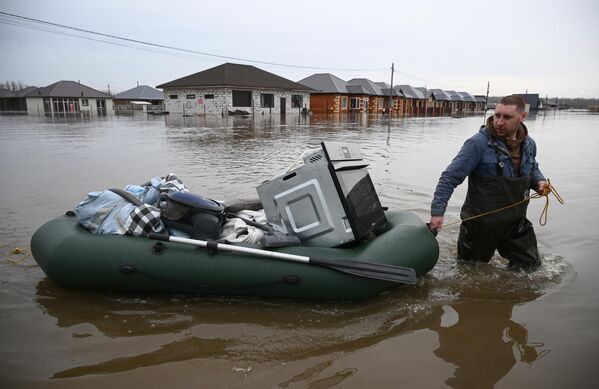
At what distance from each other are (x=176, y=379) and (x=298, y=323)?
3.22 ft

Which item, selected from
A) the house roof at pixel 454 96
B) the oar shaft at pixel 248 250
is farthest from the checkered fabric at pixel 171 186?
the house roof at pixel 454 96

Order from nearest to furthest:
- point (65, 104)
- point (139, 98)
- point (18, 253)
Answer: point (18, 253) < point (65, 104) < point (139, 98)

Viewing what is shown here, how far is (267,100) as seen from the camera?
127ft

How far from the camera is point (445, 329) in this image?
3.05 m

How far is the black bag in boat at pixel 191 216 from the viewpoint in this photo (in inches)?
138

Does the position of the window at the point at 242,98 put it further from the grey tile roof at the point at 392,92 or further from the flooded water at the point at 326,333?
the flooded water at the point at 326,333

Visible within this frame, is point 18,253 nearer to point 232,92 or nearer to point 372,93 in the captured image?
point 232,92

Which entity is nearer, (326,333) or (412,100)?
(326,333)

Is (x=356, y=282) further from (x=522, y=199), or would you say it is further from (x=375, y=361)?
(x=522, y=199)

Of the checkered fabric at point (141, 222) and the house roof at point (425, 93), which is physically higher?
the house roof at point (425, 93)

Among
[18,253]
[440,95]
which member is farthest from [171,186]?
[440,95]

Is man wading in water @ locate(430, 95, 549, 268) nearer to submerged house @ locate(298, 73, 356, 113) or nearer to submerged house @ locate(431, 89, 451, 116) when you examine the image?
submerged house @ locate(298, 73, 356, 113)

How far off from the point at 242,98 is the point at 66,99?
20.9 meters

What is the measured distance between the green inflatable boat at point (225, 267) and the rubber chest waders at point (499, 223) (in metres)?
0.81
